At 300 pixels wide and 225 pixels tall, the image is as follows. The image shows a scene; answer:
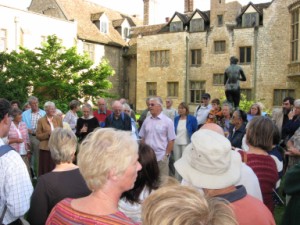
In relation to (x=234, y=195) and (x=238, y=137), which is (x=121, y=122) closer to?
(x=238, y=137)

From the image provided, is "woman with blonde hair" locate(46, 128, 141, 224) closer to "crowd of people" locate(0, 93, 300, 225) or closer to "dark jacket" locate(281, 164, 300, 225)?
"crowd of people" locate(0, 93, 300, 225)

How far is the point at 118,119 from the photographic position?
756cm

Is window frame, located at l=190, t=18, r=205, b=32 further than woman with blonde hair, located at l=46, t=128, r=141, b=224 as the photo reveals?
Yes

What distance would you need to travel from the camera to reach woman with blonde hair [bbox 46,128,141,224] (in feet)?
6.52

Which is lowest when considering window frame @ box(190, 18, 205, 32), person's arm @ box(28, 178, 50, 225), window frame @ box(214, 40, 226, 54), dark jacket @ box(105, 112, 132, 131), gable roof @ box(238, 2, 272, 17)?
person's arm @ box(28, 178, 50, 225)

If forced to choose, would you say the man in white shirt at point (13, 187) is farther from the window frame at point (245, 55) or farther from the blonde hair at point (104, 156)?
the window frame at point (245, 55)

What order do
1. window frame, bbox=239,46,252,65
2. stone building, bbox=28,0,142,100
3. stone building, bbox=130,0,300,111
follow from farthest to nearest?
1. stone building, bbox=28,0,142,100
2. window frame, bbox=239,46,252,65
3. stone building, bbox=130,0,300,111

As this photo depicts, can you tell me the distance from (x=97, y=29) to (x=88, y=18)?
5.03 feet

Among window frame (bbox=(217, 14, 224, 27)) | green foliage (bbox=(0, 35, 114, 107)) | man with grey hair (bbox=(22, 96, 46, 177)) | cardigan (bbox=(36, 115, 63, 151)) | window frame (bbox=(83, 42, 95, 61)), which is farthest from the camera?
window frame (bbox=(83, 42, 95, 61))

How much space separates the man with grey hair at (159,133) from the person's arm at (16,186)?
4.00 metres

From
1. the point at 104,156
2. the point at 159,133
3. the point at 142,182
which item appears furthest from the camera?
the point at 159,133

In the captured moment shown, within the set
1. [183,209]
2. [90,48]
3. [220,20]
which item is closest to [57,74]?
[90,48]

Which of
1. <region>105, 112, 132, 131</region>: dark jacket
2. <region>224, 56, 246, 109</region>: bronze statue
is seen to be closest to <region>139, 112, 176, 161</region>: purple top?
<region>105, 112, 132, 131</region>: dark jacket

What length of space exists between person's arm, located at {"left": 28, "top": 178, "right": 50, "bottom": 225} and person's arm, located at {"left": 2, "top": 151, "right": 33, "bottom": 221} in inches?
4.9
